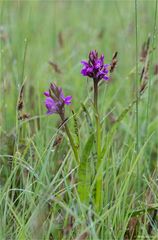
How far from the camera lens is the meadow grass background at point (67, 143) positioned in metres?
1.43

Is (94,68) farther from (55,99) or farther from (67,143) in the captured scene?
(67,143)

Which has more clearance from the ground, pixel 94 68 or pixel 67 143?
pixel 94 68

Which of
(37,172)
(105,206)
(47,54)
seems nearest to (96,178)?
(105,206)

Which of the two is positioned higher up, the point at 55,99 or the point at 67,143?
the point at 55,99

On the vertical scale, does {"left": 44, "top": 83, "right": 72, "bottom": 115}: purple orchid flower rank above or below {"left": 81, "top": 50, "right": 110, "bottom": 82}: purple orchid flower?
below

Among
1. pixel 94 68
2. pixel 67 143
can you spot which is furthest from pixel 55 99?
pixel 67 143

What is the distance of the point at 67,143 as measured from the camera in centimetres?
181

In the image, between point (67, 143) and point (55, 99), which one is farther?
point (67, 143)

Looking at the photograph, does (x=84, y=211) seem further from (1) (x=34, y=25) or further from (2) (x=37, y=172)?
(1) (x=34, y=25)

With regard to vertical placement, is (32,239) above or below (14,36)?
below

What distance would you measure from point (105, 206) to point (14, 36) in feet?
5.96

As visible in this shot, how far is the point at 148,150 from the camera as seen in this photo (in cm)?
196

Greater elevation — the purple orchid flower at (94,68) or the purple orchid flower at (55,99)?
the purple orchid flower at (94,68)

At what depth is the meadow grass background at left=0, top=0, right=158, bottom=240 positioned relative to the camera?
1433mm
